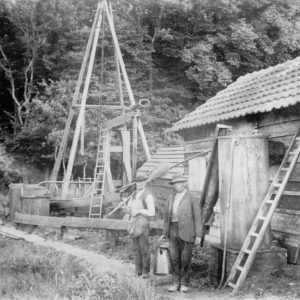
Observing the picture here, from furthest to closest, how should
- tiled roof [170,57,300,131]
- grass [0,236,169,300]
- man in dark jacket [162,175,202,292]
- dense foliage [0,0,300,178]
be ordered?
dense foliage [0,0,300,178], tiled roof [170,57,300,131], man in dark jacket [162,175,202,292], grass [0,236,169,300]

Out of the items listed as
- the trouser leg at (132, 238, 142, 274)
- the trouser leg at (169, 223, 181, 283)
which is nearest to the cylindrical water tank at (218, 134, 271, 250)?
the trouser leg at (169, 223, 181, 283)

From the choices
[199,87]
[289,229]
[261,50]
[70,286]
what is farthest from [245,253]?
[261,50]

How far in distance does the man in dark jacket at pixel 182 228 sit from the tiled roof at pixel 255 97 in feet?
8.17

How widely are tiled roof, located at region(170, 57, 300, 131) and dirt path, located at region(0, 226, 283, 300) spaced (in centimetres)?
343

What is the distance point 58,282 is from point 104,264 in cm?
245

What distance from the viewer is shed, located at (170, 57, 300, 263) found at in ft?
26.6

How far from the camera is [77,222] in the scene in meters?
11.4

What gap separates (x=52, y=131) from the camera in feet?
73.5

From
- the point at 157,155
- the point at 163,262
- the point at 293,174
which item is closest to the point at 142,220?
the point at 163,262

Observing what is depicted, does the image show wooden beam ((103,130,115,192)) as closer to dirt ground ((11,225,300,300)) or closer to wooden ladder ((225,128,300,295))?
dirt ground ((11,225,300,300))

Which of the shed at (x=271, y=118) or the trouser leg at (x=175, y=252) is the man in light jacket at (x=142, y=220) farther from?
the shed at (x=271, y=118)

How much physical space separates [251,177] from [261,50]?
2022 centimetres

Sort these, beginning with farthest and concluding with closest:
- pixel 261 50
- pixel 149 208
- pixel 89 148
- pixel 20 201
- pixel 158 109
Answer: pixel 261 50, pixel 158 109, pixel 89 148, pixel 20 201, pixel 149 208

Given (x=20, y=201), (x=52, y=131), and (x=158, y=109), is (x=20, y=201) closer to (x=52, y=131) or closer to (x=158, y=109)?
(x=52, y=131)
